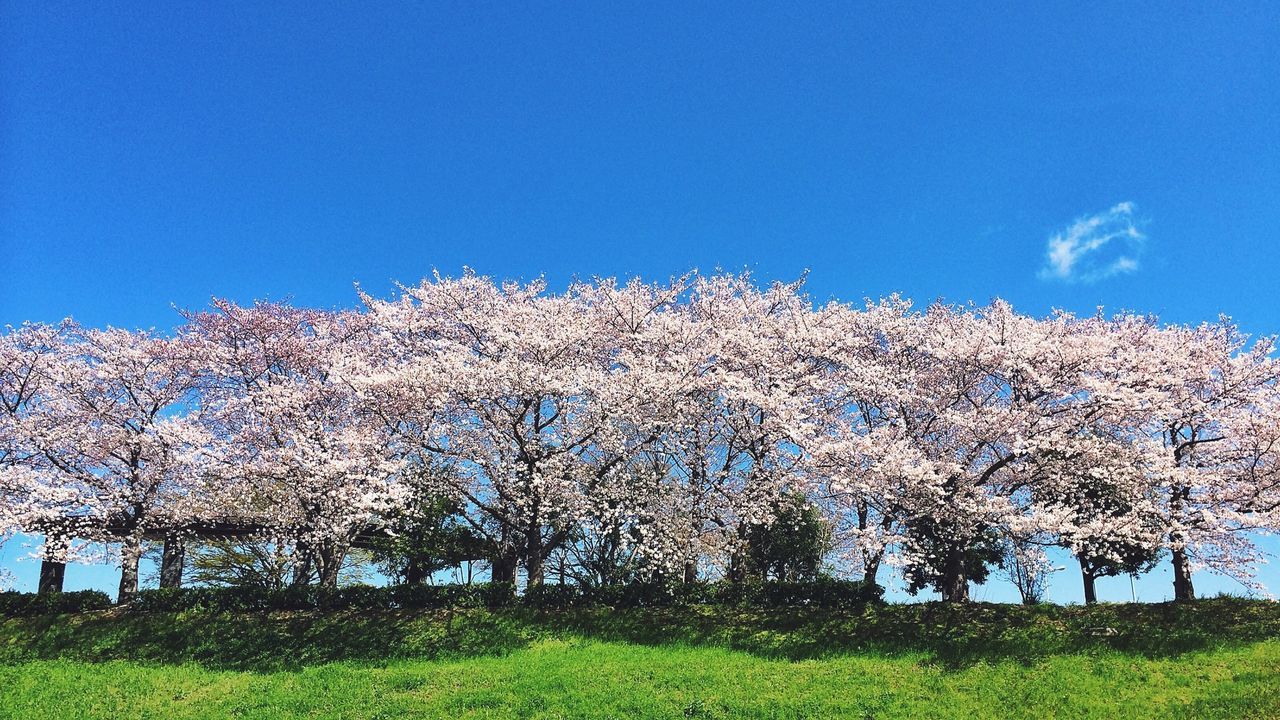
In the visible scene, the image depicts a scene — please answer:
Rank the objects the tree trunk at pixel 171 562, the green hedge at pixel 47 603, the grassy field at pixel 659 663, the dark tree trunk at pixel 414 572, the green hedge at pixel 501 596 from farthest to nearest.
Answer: the tree trunk at pixel 171 562
the dark tree trunk at pixel 414 572
the green hedge at pixel 47 603
the green hedge at pixel 501 596
the grassy field at pixel 659 663

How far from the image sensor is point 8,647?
21109 mm

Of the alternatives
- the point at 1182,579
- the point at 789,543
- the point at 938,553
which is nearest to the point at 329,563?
the point at 789,543

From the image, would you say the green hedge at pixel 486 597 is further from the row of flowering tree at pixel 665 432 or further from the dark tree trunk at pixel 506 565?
the dark tree trunk at pixel 506 565

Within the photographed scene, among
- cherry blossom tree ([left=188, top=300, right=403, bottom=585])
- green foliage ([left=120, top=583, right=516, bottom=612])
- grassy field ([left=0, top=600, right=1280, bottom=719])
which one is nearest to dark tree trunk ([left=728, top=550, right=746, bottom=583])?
grassy field ([left=0, top=600, right=1280, bottom=719])

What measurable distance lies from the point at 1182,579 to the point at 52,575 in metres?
37.2

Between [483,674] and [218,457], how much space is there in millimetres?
13880

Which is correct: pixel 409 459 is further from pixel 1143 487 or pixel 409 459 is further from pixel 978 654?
pixel 1143 487

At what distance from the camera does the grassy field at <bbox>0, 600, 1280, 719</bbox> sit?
47.4ft

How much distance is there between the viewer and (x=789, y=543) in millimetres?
23875

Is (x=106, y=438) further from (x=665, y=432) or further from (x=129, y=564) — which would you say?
(x=665, y=432)

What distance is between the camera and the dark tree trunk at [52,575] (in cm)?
2523

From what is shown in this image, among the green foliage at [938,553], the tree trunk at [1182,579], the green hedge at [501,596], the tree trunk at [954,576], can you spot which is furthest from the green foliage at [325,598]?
the tree trunk at [1182,579]

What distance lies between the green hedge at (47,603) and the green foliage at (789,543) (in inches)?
833

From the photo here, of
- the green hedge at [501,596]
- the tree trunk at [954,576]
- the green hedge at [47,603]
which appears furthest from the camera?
the green hedge at [47,603]
